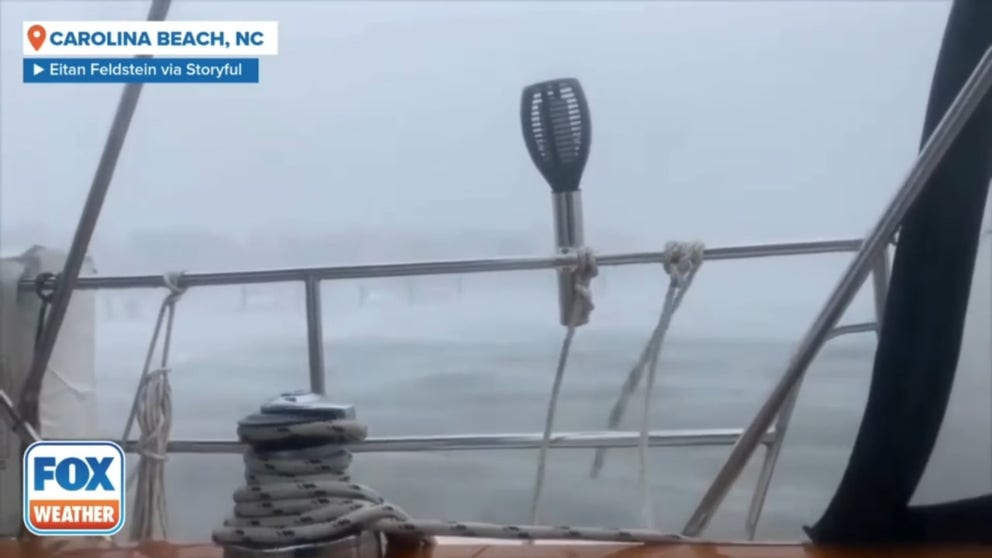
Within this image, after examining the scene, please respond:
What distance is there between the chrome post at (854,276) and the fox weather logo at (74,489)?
2.01ft

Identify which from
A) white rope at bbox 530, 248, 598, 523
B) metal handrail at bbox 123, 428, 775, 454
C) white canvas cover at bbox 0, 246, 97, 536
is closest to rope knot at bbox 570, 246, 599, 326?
white rope at bbox 530, 248, 598, 523

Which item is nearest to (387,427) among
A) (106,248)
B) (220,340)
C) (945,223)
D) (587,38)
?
(220,340)

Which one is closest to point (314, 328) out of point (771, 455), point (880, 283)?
point (771, 455)

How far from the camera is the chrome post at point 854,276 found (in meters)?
0.87

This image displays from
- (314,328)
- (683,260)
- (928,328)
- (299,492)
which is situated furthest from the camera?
(314,328)

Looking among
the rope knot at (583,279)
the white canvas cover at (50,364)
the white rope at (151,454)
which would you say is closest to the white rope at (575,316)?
the rope knot at (583,279)

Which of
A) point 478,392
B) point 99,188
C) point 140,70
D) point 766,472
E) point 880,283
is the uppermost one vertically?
point 140,70

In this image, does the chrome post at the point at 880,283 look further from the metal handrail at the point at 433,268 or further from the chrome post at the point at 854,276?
the chrome post at the point at 854,276

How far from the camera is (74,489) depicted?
1006mm

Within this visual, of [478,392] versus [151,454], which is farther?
[478,392]

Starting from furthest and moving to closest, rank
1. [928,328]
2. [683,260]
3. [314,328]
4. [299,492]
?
[314,328]
[683,260]
[928,328]
[299,492]

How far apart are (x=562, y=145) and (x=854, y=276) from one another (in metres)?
0.35
